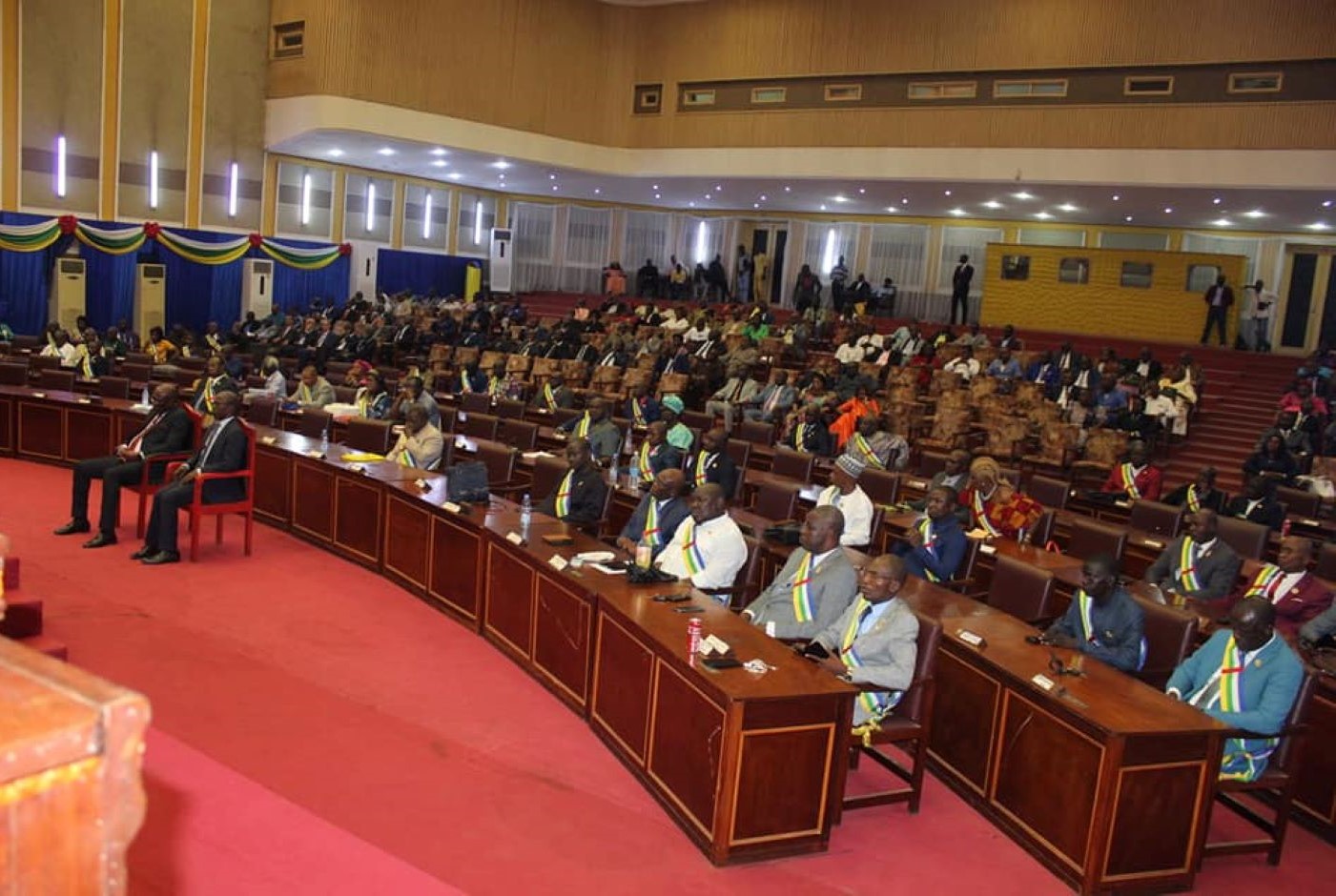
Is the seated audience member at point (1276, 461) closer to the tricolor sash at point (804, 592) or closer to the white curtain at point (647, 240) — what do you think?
the tricolor sash at point (804, 592)

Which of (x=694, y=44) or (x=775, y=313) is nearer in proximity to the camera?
(x=694, y=44)

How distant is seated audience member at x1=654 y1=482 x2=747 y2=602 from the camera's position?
6.27 m

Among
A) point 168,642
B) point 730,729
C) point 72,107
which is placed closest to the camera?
point 730,729

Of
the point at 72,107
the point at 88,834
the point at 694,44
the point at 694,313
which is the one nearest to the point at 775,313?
the point at 694,313

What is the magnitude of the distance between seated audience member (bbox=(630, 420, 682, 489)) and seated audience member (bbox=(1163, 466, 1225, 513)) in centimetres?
427

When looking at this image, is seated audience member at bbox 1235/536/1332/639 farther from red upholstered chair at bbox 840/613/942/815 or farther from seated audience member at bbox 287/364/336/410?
seated audience member at bbox 287/364/336/410

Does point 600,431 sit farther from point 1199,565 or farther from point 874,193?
point 874,193

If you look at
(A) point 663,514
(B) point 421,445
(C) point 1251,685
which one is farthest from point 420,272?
(C) point 1251,685

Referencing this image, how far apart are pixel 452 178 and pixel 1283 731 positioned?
24.5m

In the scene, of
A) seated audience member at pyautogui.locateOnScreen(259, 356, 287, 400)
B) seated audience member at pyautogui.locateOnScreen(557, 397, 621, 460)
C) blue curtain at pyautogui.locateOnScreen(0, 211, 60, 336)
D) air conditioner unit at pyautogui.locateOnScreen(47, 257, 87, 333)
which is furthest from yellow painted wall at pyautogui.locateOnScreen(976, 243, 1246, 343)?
blue curtain at pyautogui.locateOnScreen(0, 211, 60, 336)

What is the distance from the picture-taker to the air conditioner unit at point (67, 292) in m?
19.1

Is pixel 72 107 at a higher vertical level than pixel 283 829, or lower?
higher

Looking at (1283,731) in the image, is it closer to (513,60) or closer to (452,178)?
(513,60)

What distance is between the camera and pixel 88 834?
1.11 m
